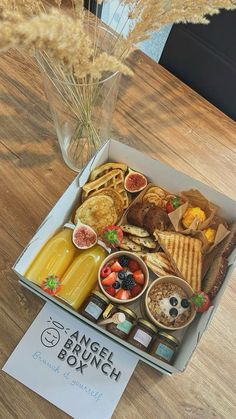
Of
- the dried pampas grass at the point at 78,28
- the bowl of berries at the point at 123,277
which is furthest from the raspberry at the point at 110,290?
the dried pampas grass at the point at 78,28

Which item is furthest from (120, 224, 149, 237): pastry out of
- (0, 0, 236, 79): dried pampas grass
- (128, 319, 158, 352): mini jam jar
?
(0, 0, 236, 79): dried pampas grass

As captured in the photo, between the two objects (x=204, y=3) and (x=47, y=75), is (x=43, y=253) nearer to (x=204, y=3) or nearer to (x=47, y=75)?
(x=47, y=75)

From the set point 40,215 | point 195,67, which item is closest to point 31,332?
point 40,215

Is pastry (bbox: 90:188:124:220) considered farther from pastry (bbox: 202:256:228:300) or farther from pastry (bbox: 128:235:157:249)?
pastry (bbox: 202:256:228:300)

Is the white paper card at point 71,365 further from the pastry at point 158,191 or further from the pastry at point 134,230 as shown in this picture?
the pastry at point 158,191

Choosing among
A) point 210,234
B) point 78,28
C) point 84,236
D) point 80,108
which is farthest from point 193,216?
point 78,28

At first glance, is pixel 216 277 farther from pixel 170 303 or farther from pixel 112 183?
pixel 112 183

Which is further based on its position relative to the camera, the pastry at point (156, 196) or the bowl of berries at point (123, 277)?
the pastry at point (156, 196)
